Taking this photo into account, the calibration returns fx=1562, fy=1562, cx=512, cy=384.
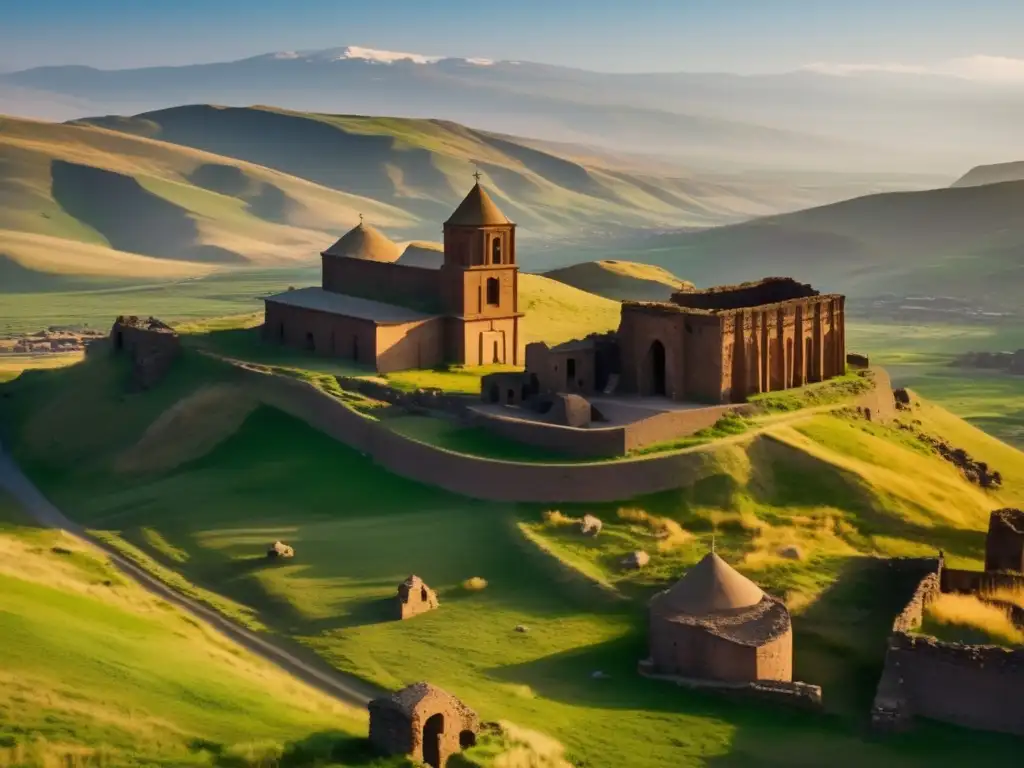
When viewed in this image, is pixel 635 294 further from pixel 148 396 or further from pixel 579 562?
pixel 579 562

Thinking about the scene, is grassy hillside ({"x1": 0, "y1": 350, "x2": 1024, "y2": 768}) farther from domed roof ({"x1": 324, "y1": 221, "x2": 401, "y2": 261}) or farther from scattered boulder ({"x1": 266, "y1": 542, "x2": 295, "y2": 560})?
domed roof ({"x1": 324, "y1": 221, "x2": 401, "y2": 261})

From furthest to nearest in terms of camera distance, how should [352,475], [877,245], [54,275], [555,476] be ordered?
[877,245] → [54,275] → [352,475] → [555,476]

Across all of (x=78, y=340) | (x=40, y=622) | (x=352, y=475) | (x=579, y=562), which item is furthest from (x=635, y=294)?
(x=40, y=622)

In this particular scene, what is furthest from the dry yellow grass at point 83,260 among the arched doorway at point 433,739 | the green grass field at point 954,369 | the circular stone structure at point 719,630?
the arched doorway at point 433,739

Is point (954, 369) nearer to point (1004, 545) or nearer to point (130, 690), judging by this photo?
point (1004, 545)

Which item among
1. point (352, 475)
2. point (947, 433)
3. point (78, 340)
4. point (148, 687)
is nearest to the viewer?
point (148, 687)

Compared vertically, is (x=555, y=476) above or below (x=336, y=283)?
below

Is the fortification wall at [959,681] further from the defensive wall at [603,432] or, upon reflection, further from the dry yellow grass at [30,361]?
the dry yellow grass at [30,361]
